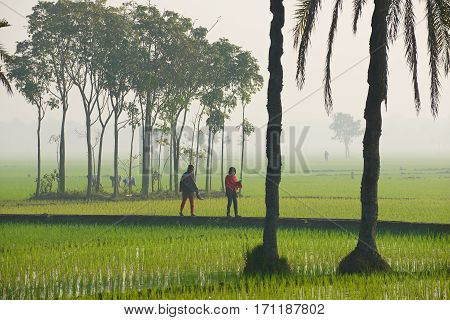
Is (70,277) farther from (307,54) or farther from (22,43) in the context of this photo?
(22,43)

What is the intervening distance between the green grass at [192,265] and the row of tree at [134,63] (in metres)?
20.5

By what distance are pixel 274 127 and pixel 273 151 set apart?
1.44ft

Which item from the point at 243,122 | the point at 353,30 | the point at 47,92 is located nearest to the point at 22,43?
the point at 47,92

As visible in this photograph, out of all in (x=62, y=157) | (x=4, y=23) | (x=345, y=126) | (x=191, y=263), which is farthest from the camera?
(x=345, y=126)

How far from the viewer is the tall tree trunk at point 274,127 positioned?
1392cm

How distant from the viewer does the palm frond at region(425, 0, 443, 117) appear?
14.4 m

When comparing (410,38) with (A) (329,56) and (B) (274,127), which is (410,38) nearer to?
(A) (329,56)

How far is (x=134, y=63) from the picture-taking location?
41594mm

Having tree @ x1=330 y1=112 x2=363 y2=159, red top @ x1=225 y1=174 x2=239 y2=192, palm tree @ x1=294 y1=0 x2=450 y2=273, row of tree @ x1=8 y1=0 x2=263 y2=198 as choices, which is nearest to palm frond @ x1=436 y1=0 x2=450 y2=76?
palm tree @ x1=294 y1=0 x2=450 y2=273

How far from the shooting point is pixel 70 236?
1959cm

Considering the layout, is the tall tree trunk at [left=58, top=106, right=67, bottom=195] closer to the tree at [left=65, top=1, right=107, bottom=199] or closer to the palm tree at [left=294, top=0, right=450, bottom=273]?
the tree at [left=65, top=1, right=107, bottom=199]

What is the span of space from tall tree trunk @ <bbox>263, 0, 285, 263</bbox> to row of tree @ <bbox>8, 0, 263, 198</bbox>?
1037 inches

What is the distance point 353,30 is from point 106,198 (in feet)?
81.0

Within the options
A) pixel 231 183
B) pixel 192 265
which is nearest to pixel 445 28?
pixel 192 265
